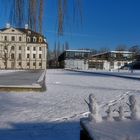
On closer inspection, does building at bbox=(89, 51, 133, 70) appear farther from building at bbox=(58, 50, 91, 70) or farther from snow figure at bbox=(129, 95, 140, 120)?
snow figure at bbox=(129, 95, 140, 120)

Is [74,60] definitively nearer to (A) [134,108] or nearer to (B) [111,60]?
(B) [111,60]

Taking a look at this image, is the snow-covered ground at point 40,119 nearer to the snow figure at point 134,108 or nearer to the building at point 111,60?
the snow figure at point 134,108

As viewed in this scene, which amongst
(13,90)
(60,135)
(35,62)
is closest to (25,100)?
(13,90)

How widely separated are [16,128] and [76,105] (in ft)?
14.8

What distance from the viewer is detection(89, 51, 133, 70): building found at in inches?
5276

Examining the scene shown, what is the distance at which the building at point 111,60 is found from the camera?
134 meters

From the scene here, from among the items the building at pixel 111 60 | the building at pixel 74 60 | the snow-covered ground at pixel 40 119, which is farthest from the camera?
the building at pixel 111 60

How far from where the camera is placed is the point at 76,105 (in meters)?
12.8

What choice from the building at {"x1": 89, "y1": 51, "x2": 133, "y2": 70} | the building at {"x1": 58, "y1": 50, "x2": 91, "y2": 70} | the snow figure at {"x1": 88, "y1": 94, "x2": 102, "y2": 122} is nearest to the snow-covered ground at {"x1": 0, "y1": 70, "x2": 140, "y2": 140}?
the snow figure at {"x1": 88, "y1": 94, "x2": 102, "y2": 122}

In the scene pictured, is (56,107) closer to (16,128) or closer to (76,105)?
(76,105)

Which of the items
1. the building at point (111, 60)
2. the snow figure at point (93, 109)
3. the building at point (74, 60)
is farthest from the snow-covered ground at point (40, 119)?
the building at point (111, 60)

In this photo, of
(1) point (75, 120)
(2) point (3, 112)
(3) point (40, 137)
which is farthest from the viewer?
(2) point (3, 112)

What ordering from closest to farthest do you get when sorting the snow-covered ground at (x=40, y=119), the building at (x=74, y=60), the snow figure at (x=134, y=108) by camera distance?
1. the snow figure at (x=134, y=108)
2. the snow-covered ground at (x=40, y=119)
3. the building at (x=74, y=60)

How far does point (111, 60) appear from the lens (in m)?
134
